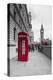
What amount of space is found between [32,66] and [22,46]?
1395 mm

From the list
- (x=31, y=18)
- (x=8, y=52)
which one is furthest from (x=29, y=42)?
(x=8, y=52)

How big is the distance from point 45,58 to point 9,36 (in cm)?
177

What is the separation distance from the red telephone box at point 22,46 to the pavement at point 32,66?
1.02ft

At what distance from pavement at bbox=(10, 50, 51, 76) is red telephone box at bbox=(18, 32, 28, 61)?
311mm

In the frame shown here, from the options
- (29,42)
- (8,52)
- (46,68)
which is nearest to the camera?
(8,52)

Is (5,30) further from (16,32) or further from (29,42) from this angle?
(29,42)

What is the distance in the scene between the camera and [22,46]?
8.76 m

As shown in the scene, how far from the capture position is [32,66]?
7.56 meters

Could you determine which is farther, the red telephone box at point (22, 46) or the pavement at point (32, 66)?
the red telephone box at point (22, 46)

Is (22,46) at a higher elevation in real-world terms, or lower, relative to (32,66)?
higher

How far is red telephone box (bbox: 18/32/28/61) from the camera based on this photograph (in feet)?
26.8

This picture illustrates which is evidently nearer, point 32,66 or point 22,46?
point 32,66

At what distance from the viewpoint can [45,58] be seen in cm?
816

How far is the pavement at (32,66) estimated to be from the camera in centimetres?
721
